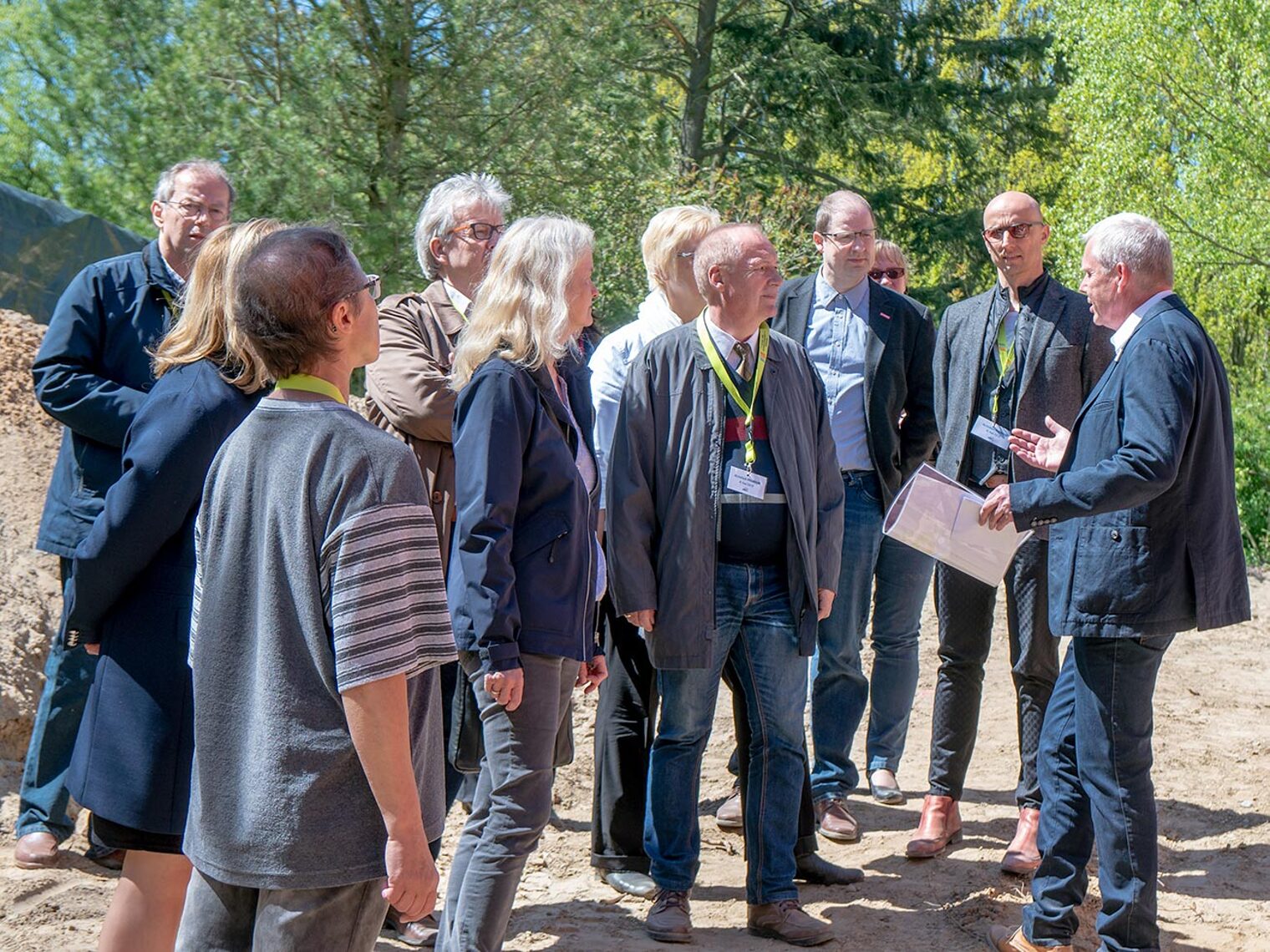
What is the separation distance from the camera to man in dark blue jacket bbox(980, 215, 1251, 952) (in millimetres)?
3707

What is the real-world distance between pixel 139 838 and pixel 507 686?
944 mm

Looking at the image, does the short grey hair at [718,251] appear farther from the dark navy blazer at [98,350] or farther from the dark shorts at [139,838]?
the dark shorts at [139,838]

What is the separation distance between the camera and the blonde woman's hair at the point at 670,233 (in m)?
4.86

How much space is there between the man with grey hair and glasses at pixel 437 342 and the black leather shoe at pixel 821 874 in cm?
129

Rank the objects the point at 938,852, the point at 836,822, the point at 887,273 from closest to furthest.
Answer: the point at 938,852 → the point at 836,822 → the point at 887,273

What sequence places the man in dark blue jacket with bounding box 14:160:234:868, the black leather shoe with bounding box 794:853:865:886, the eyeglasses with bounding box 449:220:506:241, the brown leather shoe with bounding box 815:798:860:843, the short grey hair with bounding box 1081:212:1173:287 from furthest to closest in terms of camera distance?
the brown leather shoe with bounding box 815:798:860:843
the black leather shoe with bounding box 794:853:865:886
the eyeglasses with bounding box 449:220:506:241
the man in dark blue jacket with bounding box 14:160:234:868
the short grey hair with bounding box 1081:212:1173:287

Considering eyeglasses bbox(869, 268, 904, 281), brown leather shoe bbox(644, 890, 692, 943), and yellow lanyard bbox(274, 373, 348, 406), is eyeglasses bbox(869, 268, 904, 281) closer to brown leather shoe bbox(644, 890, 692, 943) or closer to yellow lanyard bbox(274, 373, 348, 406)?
brown leather shoe bbox(644, 890, 692, 943)

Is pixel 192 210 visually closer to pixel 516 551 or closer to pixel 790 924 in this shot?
pixel 516 551

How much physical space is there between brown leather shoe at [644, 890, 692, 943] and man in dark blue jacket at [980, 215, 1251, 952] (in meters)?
1.20

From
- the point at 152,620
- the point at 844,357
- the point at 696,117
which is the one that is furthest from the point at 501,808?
the point at 696,117

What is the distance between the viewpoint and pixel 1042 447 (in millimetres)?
4340

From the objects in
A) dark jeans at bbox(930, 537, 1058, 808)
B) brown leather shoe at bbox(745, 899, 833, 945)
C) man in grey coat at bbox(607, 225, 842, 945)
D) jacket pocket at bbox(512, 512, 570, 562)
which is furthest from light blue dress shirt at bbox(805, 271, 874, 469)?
jacket pocket at bbox(512, 512, 570, 562)

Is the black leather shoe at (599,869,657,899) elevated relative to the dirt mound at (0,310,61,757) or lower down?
lower down

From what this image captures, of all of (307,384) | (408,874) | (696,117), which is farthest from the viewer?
(696,117)
